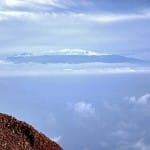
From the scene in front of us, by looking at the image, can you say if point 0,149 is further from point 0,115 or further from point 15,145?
point 0,115

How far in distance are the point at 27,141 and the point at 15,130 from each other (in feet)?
3.83

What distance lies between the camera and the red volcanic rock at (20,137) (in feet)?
132

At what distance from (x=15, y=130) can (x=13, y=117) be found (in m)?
1.72

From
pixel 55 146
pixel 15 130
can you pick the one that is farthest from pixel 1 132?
pixel 55 146

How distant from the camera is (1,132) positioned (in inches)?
1613

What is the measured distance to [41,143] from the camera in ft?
137

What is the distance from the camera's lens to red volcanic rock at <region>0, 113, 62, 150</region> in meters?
40.3

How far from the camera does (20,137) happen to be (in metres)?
41.2

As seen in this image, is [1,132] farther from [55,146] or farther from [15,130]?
[55,146]

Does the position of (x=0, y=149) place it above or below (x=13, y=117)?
below

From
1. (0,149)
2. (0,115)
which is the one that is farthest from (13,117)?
(0,149)

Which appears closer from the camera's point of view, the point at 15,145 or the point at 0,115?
the point at 15,145

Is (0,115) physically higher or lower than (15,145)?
higher

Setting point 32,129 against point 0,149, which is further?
point 32,129
